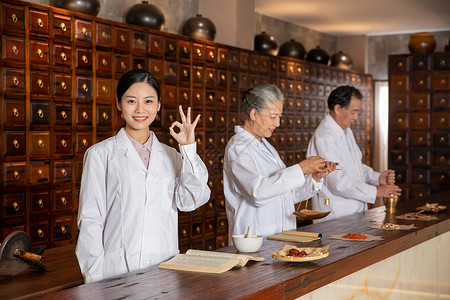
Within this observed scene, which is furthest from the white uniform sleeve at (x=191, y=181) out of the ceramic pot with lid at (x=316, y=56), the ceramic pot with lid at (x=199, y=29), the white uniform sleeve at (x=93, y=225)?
the ceramic pot with lid at (x=316, y=56)

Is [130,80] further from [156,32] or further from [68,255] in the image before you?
[156,32]

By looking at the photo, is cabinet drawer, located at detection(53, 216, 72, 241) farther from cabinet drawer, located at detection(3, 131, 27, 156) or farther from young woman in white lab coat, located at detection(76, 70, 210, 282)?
young woman in white lab coat, located at detection(76, 70, 210, 282)

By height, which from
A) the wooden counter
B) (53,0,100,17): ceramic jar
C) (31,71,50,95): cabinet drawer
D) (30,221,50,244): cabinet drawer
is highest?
(53,0,100,17): ceramic jar

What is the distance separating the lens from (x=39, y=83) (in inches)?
184

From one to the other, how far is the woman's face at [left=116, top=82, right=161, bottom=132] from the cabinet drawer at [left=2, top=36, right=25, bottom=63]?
229 centimetres

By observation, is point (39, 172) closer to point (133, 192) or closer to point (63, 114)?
point (63, 114)

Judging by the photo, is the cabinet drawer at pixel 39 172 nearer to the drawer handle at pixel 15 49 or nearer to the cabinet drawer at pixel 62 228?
the cabinet drawer at pixel 62 228

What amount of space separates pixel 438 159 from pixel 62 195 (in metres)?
4.66

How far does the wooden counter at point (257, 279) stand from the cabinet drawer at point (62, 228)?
8.18 feet

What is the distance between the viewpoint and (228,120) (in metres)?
6.85

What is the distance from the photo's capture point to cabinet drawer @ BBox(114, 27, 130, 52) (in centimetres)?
541

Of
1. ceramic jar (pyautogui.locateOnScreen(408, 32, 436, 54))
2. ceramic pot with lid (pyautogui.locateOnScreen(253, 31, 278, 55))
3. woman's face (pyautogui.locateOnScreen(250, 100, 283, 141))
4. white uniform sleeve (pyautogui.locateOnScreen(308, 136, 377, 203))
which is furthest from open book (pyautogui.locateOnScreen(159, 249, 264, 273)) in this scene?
ceramic jar (pyautogui.locateOnScreen(408, 32, 436, 54))

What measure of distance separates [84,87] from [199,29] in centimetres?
189

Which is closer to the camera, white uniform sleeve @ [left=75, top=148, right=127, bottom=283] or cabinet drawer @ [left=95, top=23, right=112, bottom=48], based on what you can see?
white uniform sleeve @ [left=75, top=148, right=127, bottom=283]
